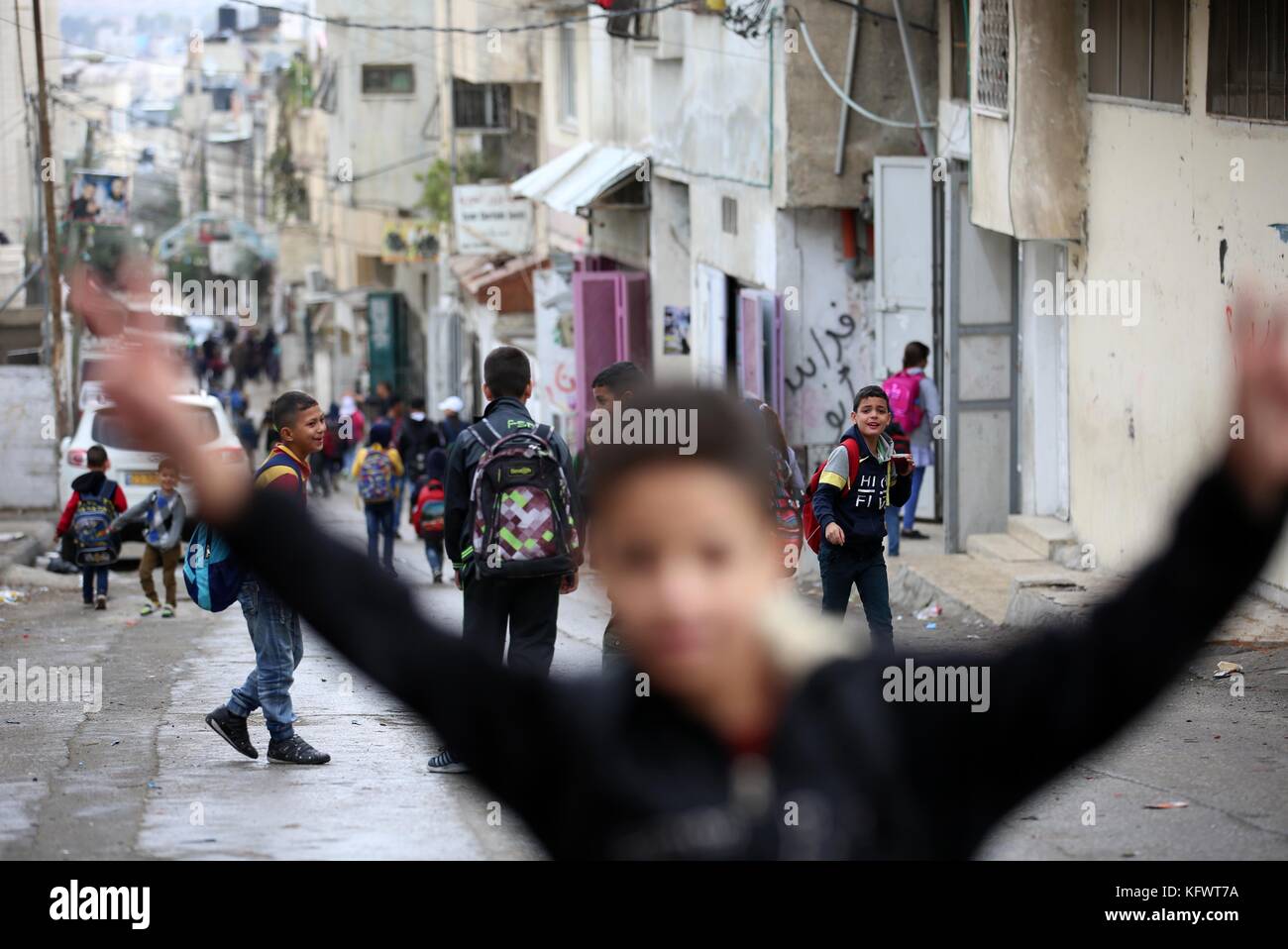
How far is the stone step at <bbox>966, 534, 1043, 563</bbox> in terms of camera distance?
13.2 metres

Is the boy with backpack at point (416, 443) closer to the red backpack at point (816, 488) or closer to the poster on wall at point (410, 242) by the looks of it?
the red backpack at point (816, 488)

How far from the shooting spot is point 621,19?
884 inches

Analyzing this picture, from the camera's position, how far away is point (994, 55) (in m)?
13.0

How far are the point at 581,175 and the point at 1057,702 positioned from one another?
2258cm

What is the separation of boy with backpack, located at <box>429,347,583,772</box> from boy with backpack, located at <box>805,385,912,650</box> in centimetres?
173

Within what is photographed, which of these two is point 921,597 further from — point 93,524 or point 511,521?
point 93,524

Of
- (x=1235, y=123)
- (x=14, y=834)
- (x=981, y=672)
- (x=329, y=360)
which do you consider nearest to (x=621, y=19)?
(x=1235, y=123)

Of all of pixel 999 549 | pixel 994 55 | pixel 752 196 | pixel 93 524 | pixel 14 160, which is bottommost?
pixel 999 549

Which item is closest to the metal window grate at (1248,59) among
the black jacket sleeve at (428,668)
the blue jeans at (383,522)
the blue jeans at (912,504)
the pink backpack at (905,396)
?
the pink backpack at (905,396)

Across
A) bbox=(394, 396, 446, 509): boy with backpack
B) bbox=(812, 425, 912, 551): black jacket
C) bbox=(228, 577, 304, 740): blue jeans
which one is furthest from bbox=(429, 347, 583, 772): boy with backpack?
bbox=(394, 396, 446, 509): boy with backpack

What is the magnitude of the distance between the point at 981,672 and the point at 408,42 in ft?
127
